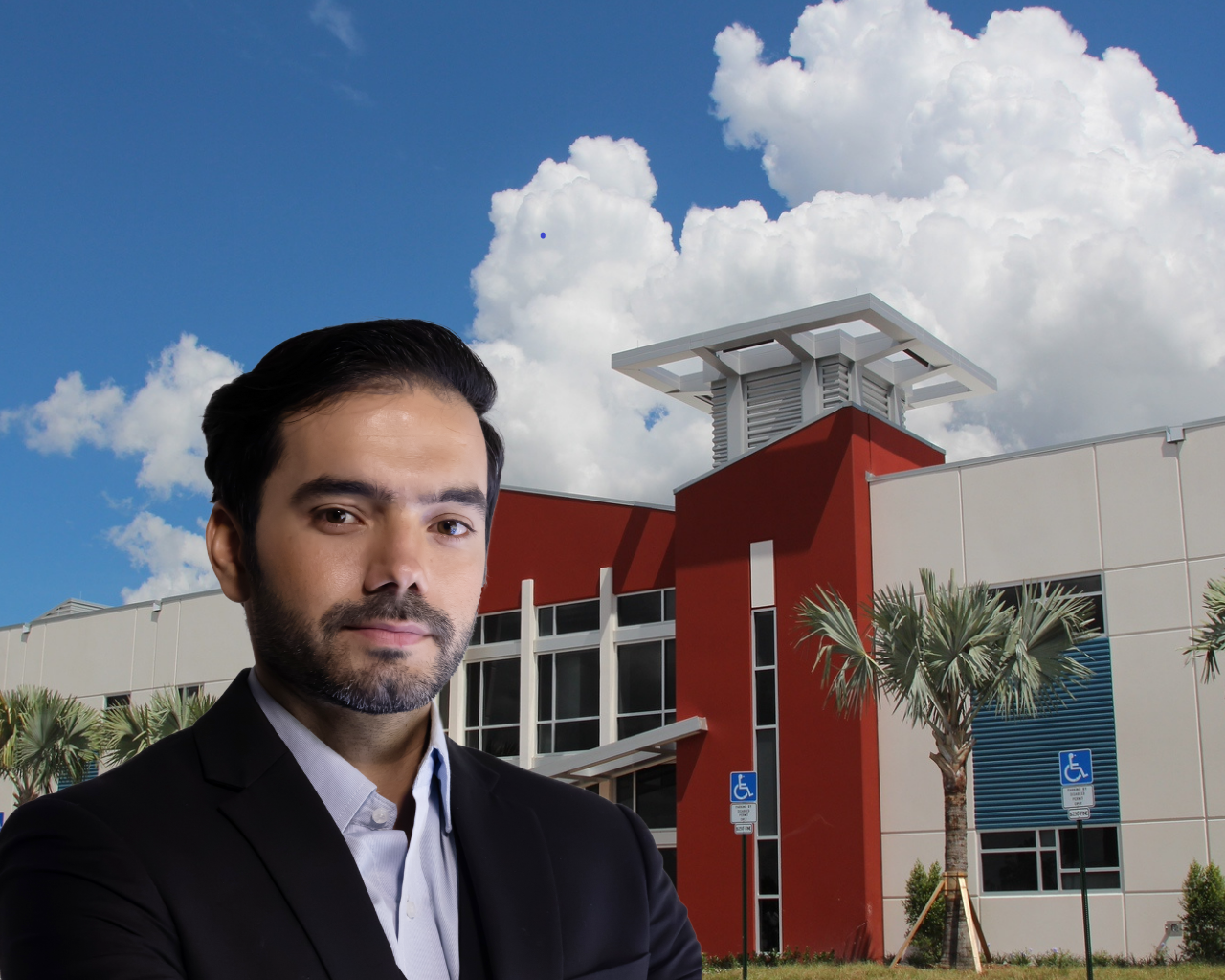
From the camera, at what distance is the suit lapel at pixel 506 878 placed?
1.55 meters

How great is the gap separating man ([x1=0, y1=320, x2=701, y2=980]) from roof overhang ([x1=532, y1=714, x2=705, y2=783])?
80.9ft

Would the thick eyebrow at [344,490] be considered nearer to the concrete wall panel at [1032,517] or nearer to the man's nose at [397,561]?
the man's nose at [397,561]

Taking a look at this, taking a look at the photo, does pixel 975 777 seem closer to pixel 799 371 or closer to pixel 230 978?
pixel 799 371

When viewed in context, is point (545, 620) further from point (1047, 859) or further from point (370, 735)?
point (370, 735)

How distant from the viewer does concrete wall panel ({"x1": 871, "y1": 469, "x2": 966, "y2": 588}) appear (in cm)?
2489

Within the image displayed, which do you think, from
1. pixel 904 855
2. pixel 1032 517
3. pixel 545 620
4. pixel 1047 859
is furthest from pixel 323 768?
pixel 545 620

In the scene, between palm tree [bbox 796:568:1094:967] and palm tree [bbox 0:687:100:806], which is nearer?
palm tree [bbox 796:568:1094:967]

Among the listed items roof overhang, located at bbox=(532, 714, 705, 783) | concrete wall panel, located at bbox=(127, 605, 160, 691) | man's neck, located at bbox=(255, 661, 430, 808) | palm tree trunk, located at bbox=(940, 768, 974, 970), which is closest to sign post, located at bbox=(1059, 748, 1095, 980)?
palm tree trunk, located at bbox=(940, 768, 974, 970)

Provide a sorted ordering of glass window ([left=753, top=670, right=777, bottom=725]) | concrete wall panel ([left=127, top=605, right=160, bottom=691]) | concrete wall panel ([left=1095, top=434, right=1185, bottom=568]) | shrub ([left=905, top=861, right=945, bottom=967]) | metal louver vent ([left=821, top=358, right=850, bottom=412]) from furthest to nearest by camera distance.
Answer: concrete wall panel ([left=127, top=605, right=160, bottom=691]) → metal louver vent ([left=821, top=358, right=850, bottom=412]) → glass window ([left=753, top=670, right=777, bottom=725]) → concrete wall panel ([left=1095, top=434, right=1185, bottom=568]) → shrub ([left=905, top=861, right=945, bottom=967])

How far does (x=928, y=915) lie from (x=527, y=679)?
11.5 metres

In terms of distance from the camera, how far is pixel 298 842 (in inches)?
57.9

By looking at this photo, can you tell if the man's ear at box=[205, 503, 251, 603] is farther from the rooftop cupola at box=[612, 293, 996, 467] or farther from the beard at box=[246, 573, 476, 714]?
the rooftop cupola at box=[612, 293, 996, 467]

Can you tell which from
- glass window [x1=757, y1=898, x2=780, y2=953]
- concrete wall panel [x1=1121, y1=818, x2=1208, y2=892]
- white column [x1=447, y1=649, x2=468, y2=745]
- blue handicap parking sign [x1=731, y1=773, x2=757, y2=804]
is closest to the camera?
blue handicap parking sign [x1=731, y1=773, x2=757, y2=804]

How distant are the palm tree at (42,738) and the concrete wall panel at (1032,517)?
21.2 metres
